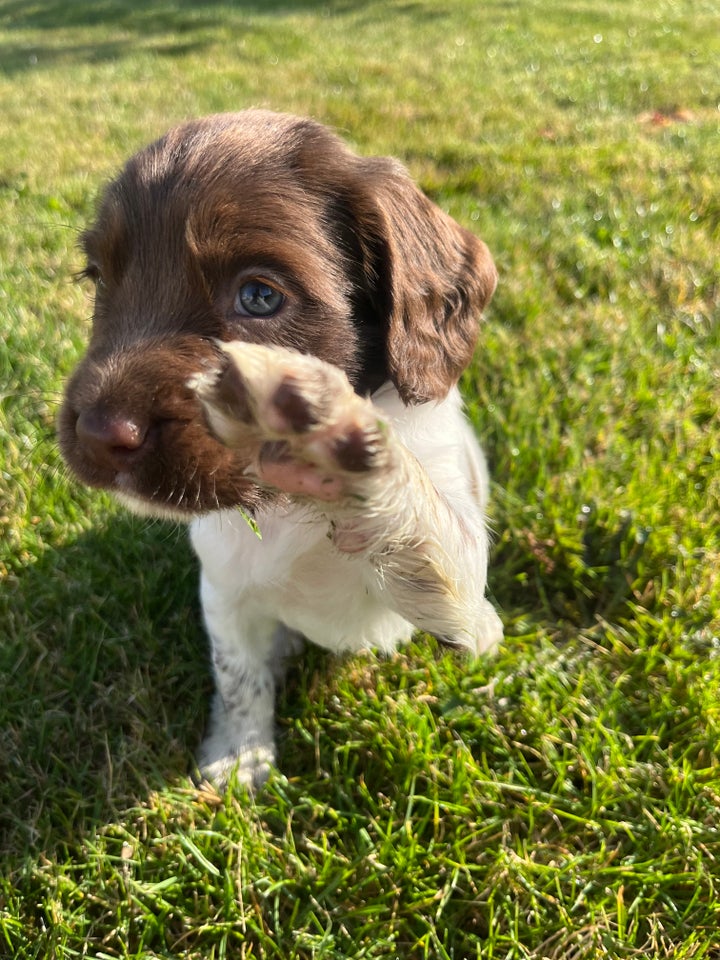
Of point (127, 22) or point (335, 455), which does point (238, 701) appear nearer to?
point (335, 455)

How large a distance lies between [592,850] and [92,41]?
533 inches

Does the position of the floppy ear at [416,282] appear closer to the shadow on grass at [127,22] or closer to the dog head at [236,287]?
the dog head at [236,287]

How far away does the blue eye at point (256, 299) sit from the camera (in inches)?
61.0

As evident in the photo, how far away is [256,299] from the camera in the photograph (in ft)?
5.10

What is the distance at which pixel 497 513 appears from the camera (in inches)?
108

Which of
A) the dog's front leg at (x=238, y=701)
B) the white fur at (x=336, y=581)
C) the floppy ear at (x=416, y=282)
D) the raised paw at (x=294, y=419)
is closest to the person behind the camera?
the raised paw at (x=294, y=419)

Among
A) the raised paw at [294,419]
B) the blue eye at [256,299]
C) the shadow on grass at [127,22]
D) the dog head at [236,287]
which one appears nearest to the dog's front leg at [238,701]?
the dog head at [236,287]

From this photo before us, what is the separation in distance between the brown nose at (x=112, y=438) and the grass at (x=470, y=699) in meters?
1.07

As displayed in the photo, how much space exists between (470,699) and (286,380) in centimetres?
149

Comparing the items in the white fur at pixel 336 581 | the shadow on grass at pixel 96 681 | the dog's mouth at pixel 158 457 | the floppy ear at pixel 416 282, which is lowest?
the shadow on grass at pixel 96 681

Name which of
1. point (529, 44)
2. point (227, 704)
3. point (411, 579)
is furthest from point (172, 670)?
point (529, 44)

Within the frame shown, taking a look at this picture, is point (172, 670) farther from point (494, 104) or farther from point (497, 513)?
point (494, 104)

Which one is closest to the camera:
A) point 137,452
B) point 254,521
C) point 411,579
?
point 137,452

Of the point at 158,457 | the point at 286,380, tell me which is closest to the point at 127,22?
the point at 158,457
